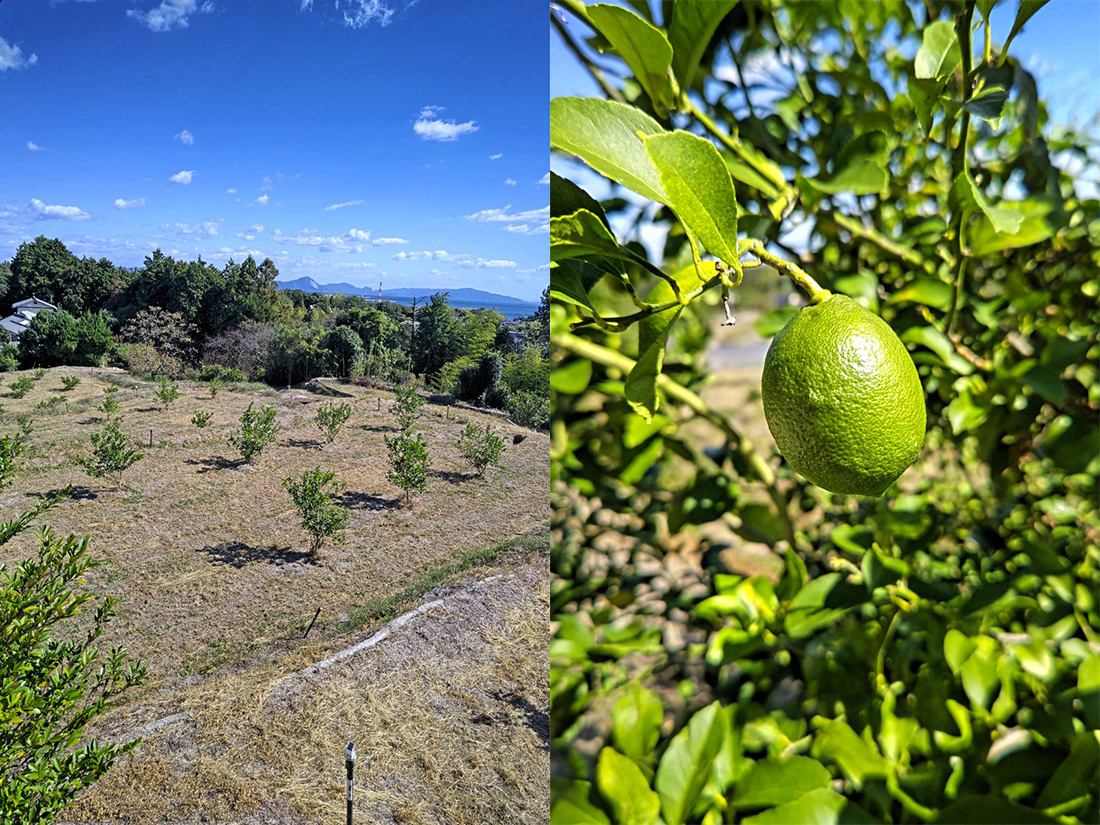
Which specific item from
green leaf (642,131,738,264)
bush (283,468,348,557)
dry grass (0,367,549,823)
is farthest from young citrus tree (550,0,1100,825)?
bush (283,468,348,557)

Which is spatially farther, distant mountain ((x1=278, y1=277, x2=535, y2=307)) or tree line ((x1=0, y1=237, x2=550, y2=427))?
distant mountain ((x1=278, y1=277, x2=535, y2=307))

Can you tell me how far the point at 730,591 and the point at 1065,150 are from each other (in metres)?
0.59

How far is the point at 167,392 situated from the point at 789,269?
1.34 metres

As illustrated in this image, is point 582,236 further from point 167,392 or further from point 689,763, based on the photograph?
point 167,392

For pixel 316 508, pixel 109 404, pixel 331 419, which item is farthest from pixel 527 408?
pixel 109 404

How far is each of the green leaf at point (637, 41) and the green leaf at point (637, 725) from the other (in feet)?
1.11

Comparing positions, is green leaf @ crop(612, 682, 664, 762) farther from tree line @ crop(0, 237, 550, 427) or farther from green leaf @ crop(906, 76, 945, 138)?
tree line @ crop(0, 237, 550, 427)

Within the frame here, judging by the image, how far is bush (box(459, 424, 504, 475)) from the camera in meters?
1.63

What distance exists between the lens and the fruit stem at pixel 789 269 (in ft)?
0.47

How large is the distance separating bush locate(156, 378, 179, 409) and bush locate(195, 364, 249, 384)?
4 cm

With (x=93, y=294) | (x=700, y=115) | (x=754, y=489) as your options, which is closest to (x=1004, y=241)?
(x=700, y=115)

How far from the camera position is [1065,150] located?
67cm

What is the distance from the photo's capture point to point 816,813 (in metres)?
0.32

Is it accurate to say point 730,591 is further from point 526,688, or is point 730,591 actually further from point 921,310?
point 526,688
